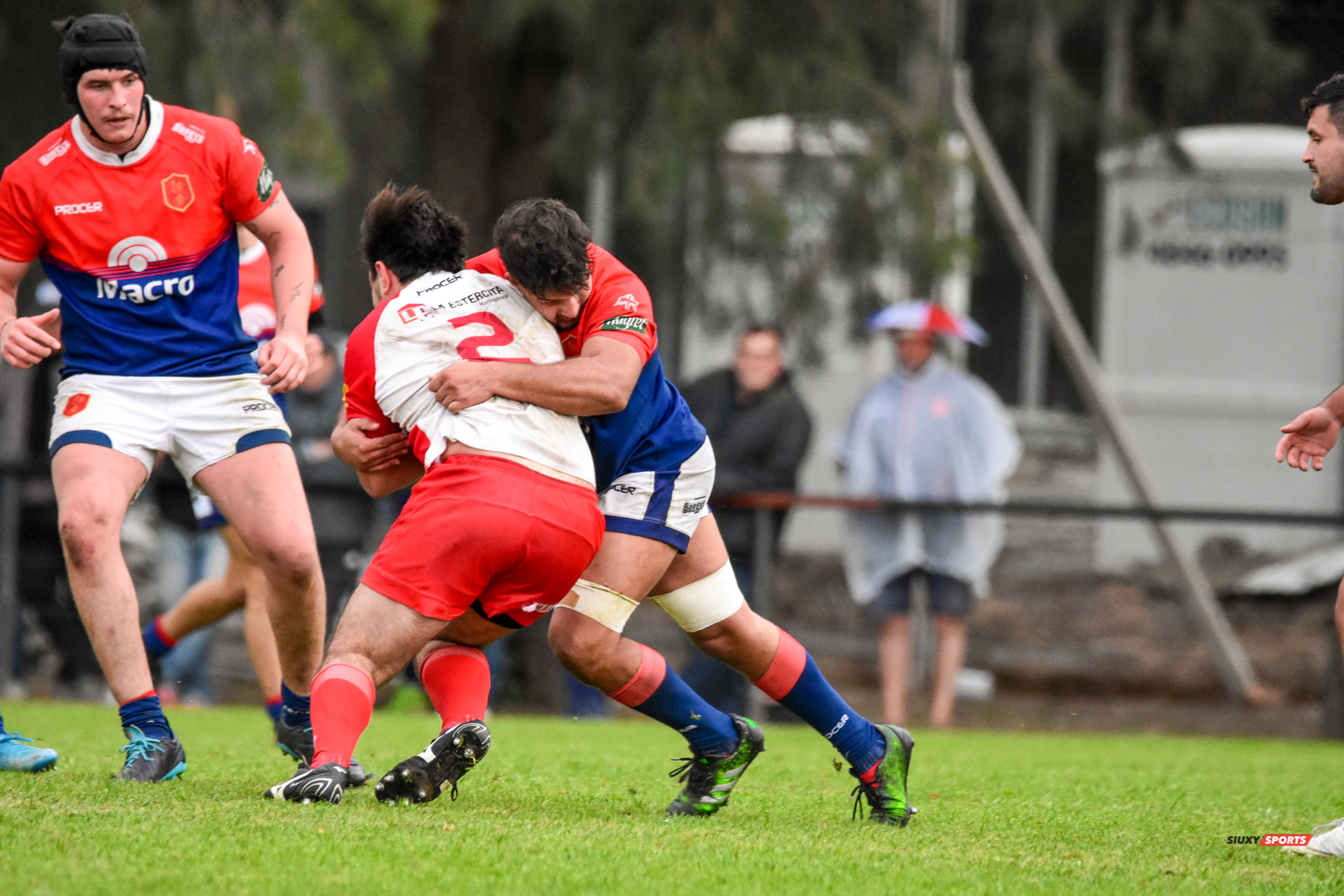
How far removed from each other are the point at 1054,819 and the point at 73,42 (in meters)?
3.77

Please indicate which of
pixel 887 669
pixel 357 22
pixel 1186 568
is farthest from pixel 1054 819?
pixel 357 22

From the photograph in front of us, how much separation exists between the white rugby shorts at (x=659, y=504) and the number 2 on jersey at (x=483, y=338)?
1.56 feet

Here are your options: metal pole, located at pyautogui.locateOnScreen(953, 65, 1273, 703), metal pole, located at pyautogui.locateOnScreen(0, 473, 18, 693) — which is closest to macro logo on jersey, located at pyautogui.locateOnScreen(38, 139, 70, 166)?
metal pole, located at pyautogui.locateOnScreen(0, 473, 18, 693)

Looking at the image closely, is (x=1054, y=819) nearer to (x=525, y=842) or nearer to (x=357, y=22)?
(x=525, y=842)

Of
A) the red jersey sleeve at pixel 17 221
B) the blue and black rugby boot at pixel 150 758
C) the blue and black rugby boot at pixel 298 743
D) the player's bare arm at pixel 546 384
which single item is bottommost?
the blue and black rugby boot at pixel 298 743

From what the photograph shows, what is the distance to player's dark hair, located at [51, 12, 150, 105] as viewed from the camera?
186 inches

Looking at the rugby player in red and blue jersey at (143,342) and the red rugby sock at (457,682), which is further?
the rugby player in red and blue jersey at (143,342)

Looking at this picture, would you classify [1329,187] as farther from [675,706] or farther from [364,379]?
[364,379]

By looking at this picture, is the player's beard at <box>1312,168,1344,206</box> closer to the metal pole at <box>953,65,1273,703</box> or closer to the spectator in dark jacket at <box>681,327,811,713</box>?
the spectator in dark jacket at <box>681,327,811,713</box>

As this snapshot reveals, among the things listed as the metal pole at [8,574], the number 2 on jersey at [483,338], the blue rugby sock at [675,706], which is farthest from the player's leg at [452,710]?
the metal pole at [8,574]

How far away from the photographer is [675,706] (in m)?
4.51

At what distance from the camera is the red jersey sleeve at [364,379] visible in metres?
4.30

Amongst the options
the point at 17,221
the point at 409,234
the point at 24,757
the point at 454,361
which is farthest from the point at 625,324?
the point at 24,757

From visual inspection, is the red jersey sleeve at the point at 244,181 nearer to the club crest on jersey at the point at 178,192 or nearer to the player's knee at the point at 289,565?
the club crest on jersey at the point at 178,192
